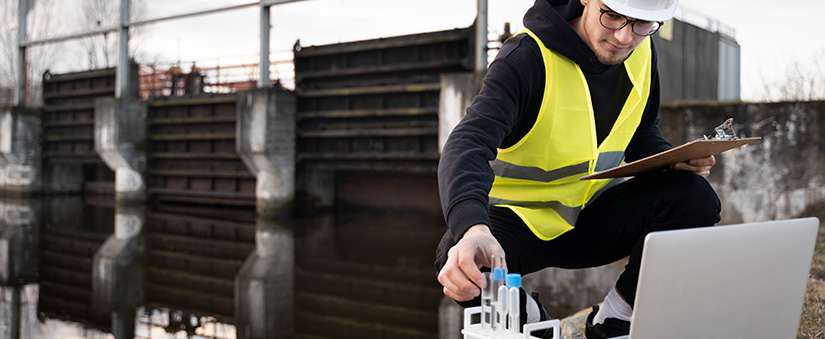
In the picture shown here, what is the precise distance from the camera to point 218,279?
15.0ft

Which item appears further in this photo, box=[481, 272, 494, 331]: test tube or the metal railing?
the metal railing

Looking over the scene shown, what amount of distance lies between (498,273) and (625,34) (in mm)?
721

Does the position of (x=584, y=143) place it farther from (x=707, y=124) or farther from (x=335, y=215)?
(x=335, y=215)

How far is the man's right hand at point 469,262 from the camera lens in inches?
45.5

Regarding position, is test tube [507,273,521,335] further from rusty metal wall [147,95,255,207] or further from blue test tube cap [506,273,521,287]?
rusty metal wall [147,95,255,207]

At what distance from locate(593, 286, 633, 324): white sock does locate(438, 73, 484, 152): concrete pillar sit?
4641 mm

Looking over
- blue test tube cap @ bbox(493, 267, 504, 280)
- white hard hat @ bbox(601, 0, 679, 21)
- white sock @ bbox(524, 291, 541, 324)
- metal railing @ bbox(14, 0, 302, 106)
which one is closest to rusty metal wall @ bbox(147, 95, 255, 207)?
metal railing @ bbox(14, 0, 302, 106)

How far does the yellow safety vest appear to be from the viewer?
66.9 inches

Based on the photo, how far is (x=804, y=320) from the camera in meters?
2.40

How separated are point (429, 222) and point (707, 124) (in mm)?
3707

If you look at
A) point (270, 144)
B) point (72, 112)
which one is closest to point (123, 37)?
point (72, 112)

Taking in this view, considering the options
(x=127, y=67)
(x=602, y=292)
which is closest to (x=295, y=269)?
(x=602, y=292)

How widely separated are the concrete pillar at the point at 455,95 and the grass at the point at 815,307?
11.5 feet

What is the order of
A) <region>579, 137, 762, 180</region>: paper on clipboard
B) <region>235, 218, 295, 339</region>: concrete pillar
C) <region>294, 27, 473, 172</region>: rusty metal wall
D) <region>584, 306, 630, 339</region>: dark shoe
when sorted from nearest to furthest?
<region>579, 137, 762, 180</region>: paper on clipboard < <region>584, 306, 630, 339</region>: dark shoe < <region>235, 218, 295, 339</region>: concrete pillar < <region>294, 27, 473, 172</region>: rusty metal wall
